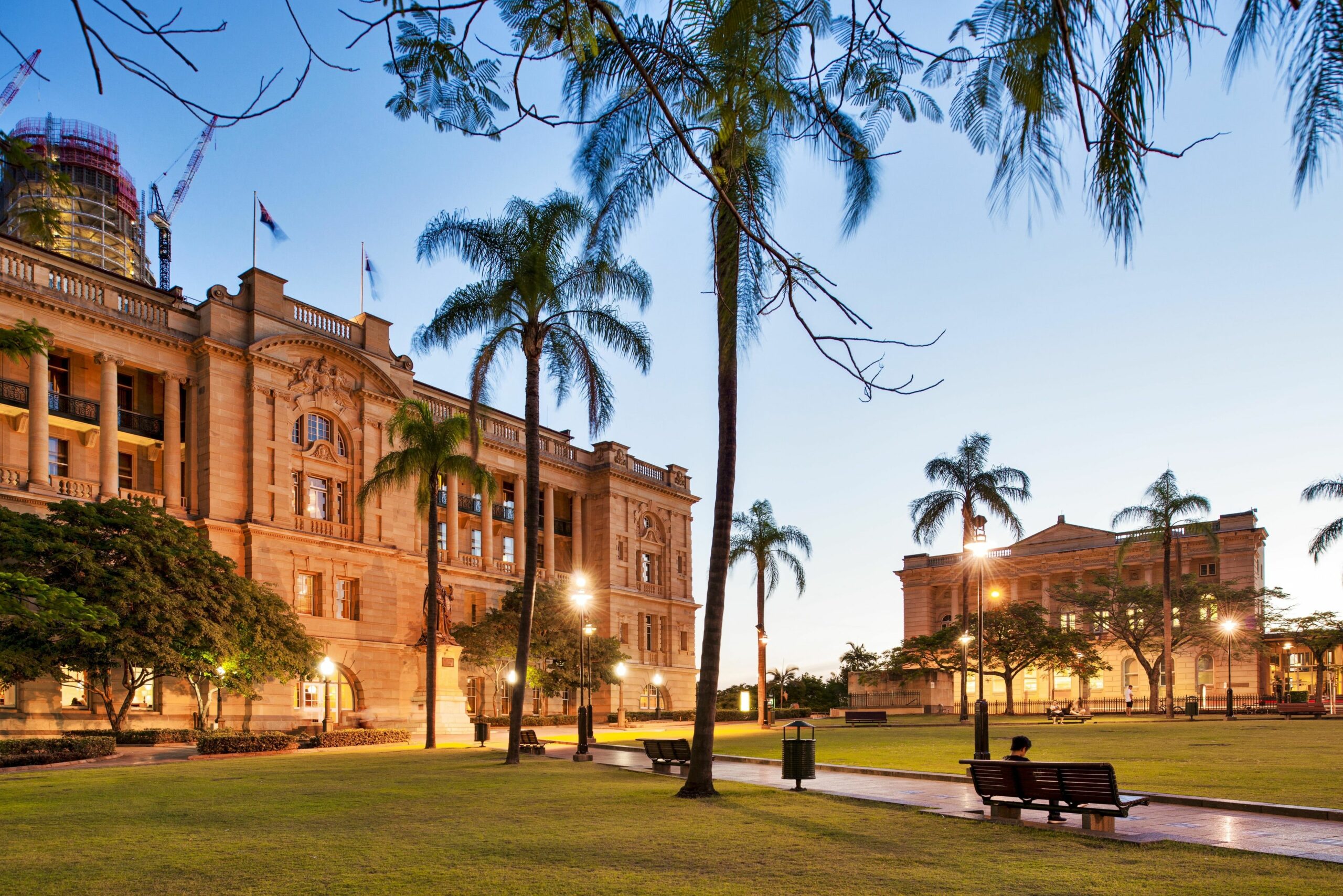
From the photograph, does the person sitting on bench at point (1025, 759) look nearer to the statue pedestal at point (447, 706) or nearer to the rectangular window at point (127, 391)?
the statue pedestal at point (447, 706)

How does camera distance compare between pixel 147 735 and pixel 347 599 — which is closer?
pixel 147 735

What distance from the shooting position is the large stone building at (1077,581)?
77062mm

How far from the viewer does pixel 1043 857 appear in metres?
10.2

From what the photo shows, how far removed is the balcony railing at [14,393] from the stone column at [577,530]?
3397cm

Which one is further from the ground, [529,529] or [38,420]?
[38,420]

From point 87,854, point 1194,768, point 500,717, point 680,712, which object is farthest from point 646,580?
point 87,854

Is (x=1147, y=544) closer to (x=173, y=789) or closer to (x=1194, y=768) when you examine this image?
(x=1194, y=768)

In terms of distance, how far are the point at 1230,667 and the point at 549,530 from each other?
135 ft

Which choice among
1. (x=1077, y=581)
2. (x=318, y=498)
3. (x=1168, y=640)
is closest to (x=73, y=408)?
(x=318, y=498)

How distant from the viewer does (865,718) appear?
2223 inches

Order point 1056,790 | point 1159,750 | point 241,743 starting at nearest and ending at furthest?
point 1056,790
point 1159,750
point 241,743

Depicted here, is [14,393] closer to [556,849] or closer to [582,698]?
[582,698]

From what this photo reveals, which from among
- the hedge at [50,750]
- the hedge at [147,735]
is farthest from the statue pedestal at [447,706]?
the hedge at [50,750]

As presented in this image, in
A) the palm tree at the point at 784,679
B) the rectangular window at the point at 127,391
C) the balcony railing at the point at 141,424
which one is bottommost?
the palm tree at the point at 784,679
